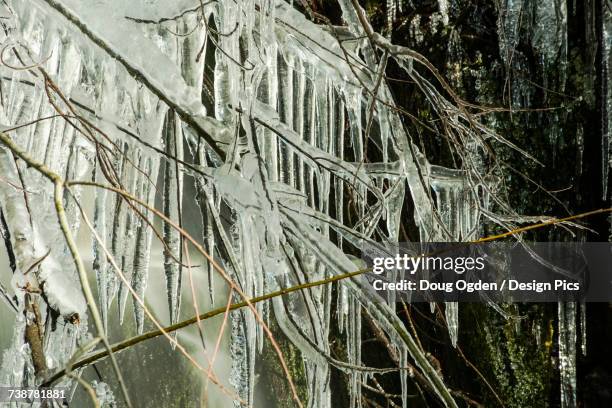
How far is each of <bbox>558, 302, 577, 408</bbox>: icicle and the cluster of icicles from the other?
0.86 meters

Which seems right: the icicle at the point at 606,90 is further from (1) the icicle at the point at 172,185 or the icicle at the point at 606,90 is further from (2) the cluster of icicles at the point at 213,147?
(1) the icicle at the point at 172,185

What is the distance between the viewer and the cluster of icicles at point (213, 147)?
721 millimetres

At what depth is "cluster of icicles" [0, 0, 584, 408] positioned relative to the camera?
72 cm

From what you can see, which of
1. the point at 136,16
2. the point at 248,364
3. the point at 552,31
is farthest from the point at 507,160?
the point at 136,16

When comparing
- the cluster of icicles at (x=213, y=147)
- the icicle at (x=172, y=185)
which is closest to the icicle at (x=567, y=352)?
the cluster of icicles at (x=213, y=147)

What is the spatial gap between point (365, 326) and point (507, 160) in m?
0.67

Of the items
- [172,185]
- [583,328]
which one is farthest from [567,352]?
[172,185]

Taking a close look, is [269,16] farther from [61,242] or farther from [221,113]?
[61,242]

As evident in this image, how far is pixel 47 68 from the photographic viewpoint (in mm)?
922

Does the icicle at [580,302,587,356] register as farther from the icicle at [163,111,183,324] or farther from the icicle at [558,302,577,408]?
the icicle at [163,111,183,324]

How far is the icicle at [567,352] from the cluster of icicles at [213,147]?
2.81ft

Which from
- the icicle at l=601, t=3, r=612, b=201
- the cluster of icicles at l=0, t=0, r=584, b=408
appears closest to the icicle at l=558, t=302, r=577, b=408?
the icicle at l=601, t=3, r=612, b=201

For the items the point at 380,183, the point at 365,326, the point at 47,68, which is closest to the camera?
the point at 47,68

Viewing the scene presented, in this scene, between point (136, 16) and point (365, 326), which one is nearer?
point (136, 16)
